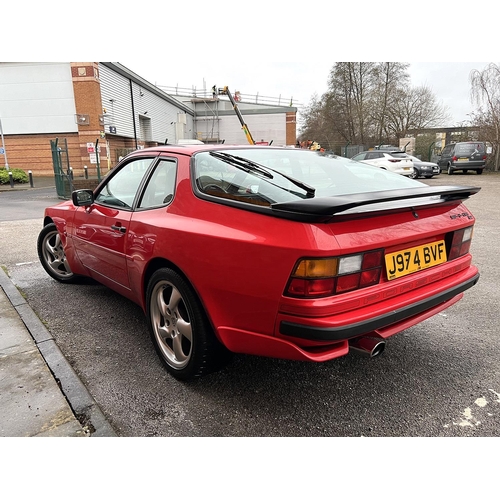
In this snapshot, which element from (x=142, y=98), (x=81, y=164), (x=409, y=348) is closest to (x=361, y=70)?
(x=142, y=98)

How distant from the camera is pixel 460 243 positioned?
249cm

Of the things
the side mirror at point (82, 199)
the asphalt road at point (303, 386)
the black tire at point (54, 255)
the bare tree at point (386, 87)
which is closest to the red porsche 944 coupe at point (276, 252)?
the asphalt road at point (303, 386)

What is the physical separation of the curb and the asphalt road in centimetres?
7

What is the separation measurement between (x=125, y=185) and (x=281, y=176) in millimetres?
1457

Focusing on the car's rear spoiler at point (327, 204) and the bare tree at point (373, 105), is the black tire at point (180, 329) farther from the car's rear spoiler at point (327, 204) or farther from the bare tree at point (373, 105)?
the bare tree at point (373, 105)

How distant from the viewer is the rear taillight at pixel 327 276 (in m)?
1.77

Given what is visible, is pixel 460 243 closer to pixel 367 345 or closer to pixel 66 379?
pixel 367 345

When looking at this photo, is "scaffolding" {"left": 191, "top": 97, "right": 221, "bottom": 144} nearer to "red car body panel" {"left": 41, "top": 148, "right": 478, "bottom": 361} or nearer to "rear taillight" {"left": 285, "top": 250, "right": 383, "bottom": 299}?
"red car body panel" {"left": 41, "top": 148, "right": 478, "bottom": 361}

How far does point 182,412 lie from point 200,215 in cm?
111

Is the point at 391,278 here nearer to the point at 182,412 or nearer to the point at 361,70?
the point at 182,412

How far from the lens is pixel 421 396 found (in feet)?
7.66

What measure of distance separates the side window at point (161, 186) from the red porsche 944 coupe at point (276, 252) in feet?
0.04

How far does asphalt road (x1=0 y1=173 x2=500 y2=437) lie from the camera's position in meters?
2.09

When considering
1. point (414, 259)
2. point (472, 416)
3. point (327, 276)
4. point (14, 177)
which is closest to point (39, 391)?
point (327, 276)
